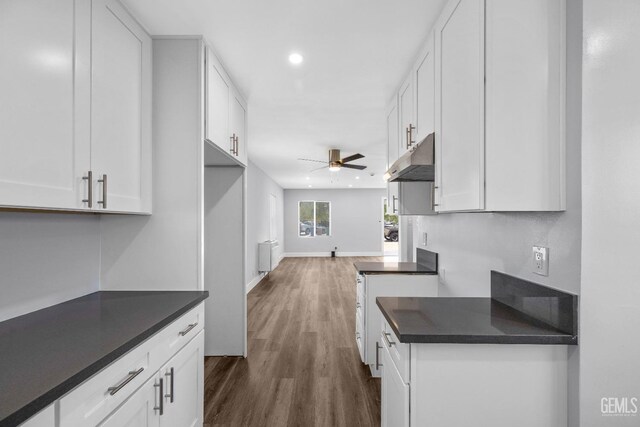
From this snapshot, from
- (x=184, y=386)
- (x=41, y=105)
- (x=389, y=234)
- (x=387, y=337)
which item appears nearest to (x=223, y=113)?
(x=41, y=105)

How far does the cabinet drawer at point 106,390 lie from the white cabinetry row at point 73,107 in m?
0.64

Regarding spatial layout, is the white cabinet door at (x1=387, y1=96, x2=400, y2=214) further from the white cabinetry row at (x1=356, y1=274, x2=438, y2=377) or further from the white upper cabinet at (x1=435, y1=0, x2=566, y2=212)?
the white upper cabinet at (x1=435, y1=0, x2=566, y2=212)

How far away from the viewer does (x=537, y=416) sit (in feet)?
4.11

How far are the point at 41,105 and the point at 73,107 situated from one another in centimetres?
17

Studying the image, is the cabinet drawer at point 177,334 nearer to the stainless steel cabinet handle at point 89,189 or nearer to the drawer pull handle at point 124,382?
the drawer pull handle at point 124,382

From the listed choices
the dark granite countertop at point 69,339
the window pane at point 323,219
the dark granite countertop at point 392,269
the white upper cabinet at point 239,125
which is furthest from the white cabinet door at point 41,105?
the window pane at point 323,219

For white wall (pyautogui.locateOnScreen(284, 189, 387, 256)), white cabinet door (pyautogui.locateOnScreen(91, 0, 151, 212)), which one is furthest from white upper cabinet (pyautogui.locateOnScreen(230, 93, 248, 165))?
white wall (pyautogui.locateOnScreen(284, 189, 387, 256))

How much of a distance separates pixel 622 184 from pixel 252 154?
16.9 ft

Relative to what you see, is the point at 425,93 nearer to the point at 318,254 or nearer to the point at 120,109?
the point at 120,109

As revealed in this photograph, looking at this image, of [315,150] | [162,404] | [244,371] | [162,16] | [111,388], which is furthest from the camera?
[315,150]

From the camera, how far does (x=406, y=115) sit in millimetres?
2535

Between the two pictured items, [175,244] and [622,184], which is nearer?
[622,184]

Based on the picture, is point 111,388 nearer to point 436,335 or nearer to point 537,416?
point 436,335

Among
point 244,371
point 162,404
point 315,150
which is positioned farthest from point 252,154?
point 162,404
